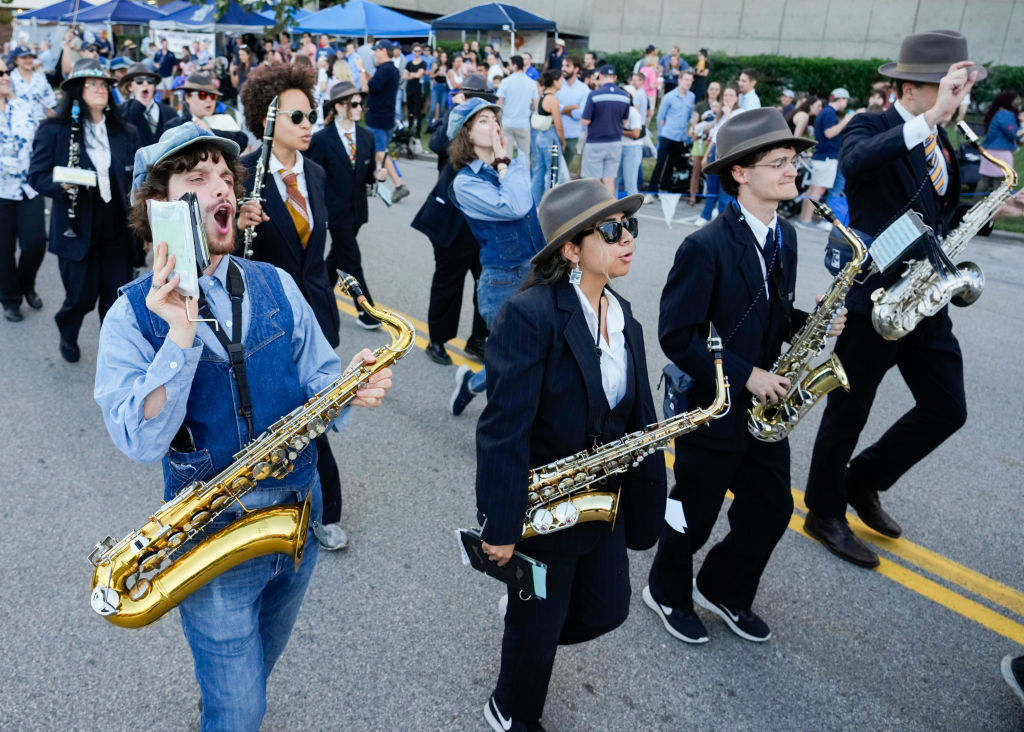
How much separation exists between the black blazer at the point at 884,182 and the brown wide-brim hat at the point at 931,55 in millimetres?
198

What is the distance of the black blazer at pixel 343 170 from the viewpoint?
21.5ft

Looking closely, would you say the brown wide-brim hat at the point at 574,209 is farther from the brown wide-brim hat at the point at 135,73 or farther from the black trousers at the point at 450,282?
the brown wide-brim hat at the point at 135,73

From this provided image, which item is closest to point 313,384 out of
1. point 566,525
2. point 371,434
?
point 566,525

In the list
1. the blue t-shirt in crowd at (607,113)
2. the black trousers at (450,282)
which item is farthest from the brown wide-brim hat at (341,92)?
the blue t-shirt in crowd at (607,113)

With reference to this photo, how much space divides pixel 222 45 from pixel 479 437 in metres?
28.7

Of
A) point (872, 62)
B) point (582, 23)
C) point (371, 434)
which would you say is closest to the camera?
point (371, 434)

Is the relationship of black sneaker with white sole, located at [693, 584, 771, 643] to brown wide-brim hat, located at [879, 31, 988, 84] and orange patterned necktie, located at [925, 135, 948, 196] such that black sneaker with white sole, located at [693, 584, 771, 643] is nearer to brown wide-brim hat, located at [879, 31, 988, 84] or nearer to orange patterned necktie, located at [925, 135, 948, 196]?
orange patterned necktie, located at [925, 135, 948, 196]

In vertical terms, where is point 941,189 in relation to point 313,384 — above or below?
above

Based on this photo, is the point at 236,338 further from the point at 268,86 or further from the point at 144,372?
the point at 268,86

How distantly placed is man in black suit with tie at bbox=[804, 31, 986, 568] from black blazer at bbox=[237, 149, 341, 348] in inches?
106

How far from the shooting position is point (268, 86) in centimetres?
436

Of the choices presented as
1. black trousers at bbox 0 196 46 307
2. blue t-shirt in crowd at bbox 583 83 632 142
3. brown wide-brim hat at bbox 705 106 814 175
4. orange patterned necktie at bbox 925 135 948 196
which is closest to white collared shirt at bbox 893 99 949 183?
orange patterned necktie at bbox 925 135 948 196

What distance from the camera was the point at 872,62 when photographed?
2284 cm

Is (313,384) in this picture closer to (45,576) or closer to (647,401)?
(647,401)
